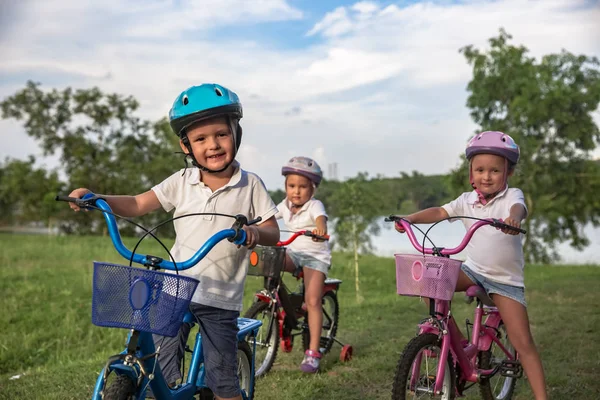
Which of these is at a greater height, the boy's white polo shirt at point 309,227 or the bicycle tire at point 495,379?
the boy's white polo shirt at point 309,227

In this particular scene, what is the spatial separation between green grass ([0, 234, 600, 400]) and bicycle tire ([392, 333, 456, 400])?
4.28 feet

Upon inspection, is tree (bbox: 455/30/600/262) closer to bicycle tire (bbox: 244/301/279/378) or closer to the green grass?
the green grass

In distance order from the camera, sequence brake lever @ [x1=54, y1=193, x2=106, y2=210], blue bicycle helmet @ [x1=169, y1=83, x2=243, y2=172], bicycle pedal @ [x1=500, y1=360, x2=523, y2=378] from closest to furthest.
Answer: brake lever @ [x1=54, y1=193, x2=106, y2=210], blue bicycle helmet @ [x1=169, y1=83, x2=243, y2=172], bicycle pedal @ [x1=500, y1=360, x2=523, y2=378]

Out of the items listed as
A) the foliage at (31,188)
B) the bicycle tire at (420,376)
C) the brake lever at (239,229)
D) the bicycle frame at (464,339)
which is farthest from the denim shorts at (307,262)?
the foliage at (31,188)

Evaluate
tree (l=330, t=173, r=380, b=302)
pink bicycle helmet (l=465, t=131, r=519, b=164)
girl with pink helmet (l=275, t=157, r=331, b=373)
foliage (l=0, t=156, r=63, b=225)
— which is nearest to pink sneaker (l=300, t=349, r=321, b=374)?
girl with pink helmet (l=275, t=157, r=331, b=373)

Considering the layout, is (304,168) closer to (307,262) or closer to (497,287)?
(307,262)

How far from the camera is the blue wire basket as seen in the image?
8.71 ft

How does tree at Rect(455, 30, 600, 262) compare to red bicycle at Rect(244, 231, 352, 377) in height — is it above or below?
above

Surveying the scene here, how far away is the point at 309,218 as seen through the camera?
6.36 m

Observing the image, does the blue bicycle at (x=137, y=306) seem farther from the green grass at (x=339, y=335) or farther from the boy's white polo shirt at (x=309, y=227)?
the boy's white polo shirt at (x=309, y=227)

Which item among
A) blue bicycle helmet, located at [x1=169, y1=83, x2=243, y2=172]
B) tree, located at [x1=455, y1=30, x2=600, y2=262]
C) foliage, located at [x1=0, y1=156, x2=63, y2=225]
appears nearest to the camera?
blue bicycle helmet, located at [x1=169, y1=83, x2=243, y2=172]

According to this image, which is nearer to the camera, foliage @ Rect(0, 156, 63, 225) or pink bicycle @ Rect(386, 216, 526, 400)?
pink bicycle @ Rect(386, 216, 526, 400)

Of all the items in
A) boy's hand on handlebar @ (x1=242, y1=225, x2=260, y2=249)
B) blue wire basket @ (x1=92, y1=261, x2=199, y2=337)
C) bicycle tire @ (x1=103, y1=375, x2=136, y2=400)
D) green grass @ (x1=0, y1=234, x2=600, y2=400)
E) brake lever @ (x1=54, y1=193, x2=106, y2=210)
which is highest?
brake lever @ (x1=54, y1=193, x2=106, y2=210)

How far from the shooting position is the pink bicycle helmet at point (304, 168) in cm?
630
